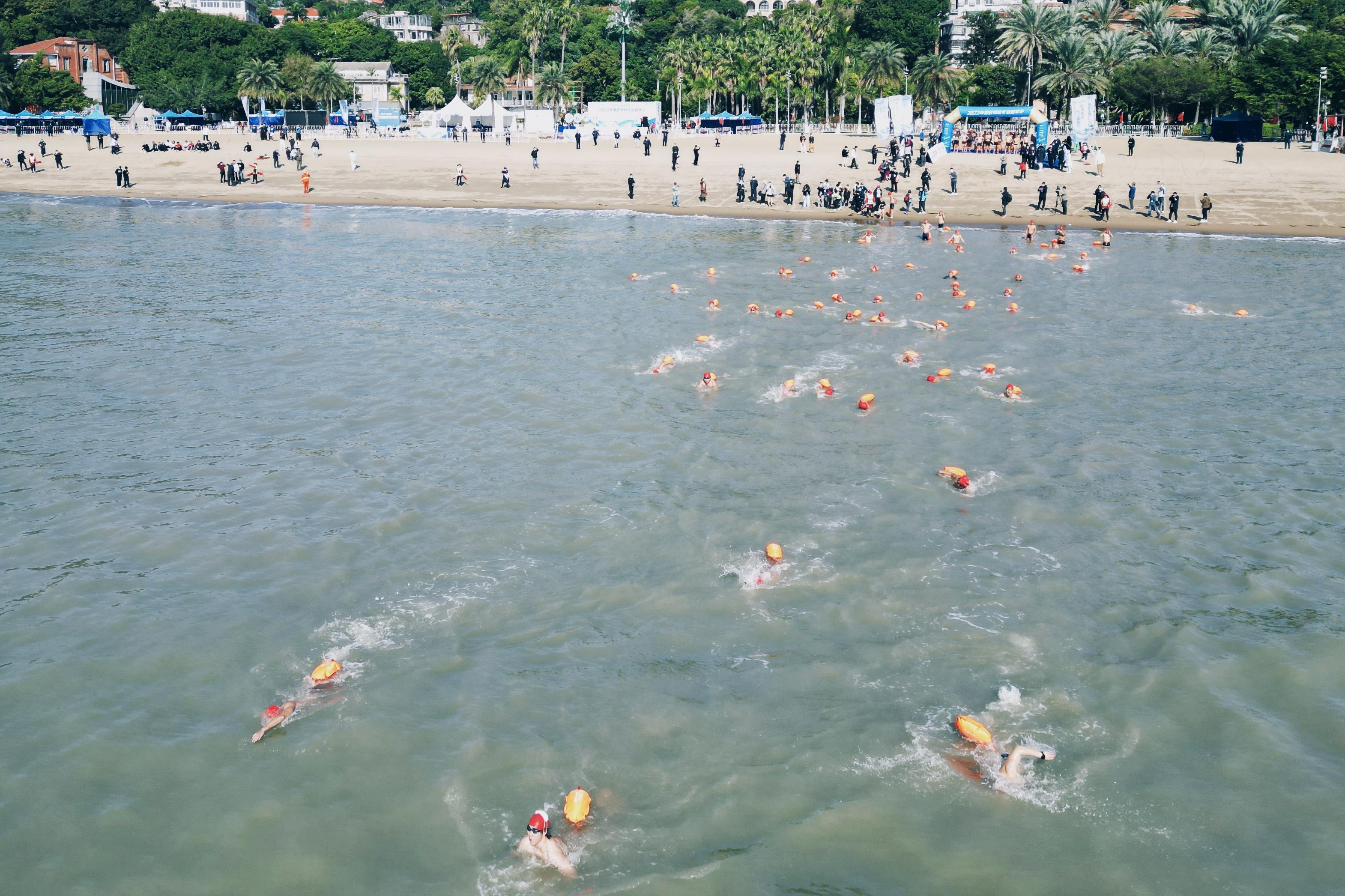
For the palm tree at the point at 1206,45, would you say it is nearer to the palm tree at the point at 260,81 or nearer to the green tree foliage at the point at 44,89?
the palm tree at the point at 260,81

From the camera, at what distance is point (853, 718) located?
11.6 m

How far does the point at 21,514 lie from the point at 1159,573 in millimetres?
17280

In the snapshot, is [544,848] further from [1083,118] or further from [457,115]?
[457,115]

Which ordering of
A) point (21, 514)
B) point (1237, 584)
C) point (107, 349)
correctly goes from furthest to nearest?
1. point (107, 349)
2. point (21, 514)
3. point (1237, 584)

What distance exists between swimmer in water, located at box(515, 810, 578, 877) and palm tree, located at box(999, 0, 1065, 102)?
80.5m

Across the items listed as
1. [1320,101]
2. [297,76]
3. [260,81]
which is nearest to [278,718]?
[1320,101]

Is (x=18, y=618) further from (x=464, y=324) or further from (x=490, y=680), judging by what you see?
(x=464, y=324)

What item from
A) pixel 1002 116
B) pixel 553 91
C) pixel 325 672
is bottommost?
pixel 325 672

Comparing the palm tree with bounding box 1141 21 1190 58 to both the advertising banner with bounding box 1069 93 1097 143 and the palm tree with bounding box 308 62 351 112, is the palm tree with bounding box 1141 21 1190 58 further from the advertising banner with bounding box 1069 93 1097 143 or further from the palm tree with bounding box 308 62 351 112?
the palm tree with bounding box 308 62 351 112

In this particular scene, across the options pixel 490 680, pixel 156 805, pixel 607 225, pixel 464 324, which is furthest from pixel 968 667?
pixel 607 225

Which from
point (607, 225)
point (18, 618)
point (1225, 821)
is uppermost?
point (607, 225)

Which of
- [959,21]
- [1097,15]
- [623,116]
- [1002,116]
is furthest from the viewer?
[959,21]

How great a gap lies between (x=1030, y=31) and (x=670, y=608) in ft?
260

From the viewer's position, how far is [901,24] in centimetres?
12650
